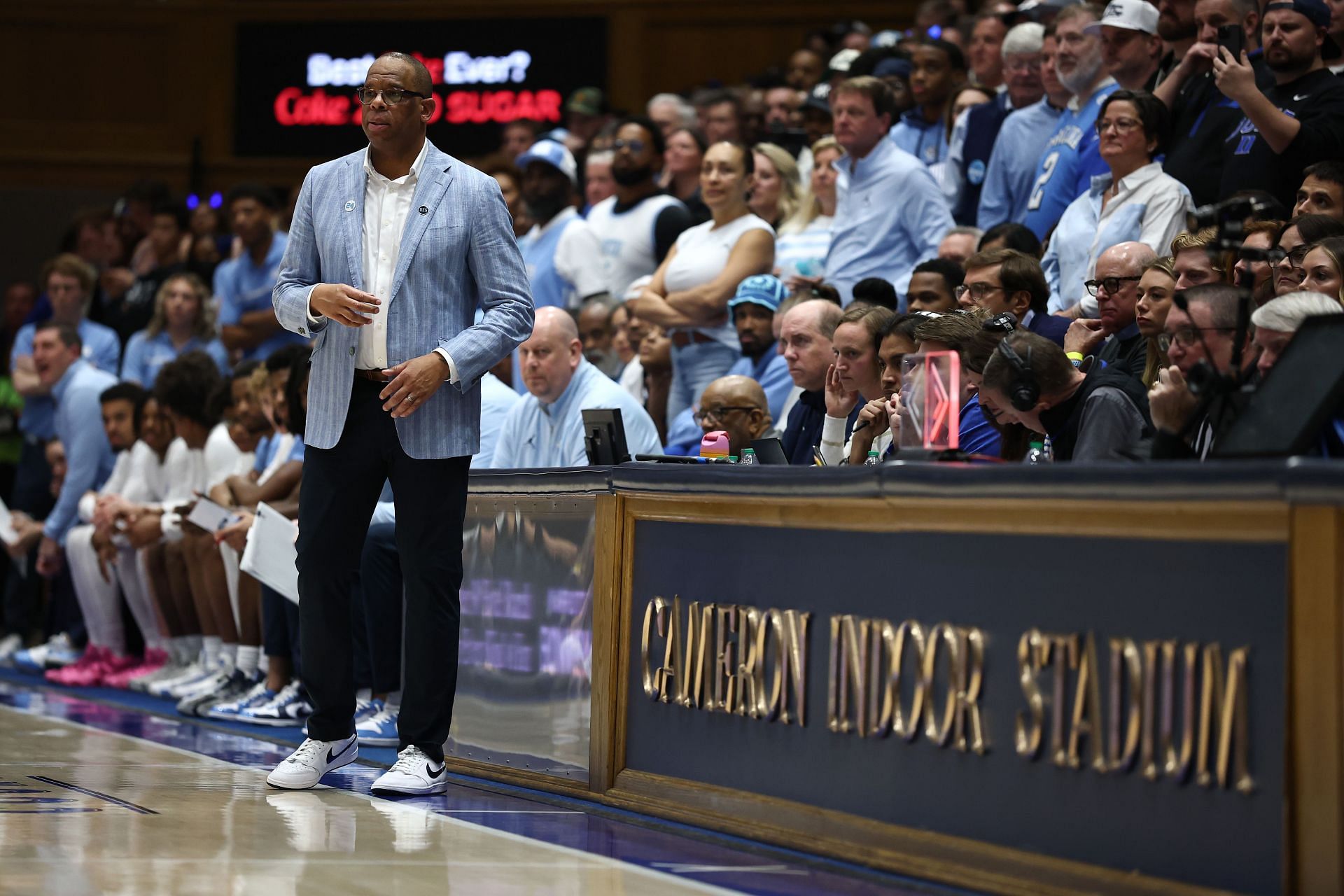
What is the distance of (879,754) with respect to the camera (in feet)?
11.6

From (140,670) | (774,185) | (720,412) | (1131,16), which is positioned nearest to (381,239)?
(720,412)

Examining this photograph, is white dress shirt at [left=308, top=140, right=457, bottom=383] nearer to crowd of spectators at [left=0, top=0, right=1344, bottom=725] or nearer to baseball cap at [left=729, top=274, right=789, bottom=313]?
crowd of spectators at [left=0, top=0, right=1344, bottom=725]

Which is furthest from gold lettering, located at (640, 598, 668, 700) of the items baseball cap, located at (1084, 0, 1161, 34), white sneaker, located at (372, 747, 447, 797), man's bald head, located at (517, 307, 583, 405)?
baseball cap, located at (1084, 0, 1161, 34)

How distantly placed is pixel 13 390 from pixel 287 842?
7577mm

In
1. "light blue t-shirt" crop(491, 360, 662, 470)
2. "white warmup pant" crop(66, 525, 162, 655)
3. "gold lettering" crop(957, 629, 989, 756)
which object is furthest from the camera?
"white warmup pant" crop(66, 525, 162, 655)

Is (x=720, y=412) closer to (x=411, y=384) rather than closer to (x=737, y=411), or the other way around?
(x=737, y=411)

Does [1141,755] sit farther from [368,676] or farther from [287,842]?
[368,676]

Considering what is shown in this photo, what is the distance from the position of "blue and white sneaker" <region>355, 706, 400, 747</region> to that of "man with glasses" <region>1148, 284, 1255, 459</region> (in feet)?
9.44

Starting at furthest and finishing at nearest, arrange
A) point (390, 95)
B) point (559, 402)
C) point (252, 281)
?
1. point (252, 281)
2. point (559, 402)
3. point (390, 95)

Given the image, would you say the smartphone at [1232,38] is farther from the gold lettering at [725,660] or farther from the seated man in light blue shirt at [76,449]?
the seated man in light blue shirt at [76,449]

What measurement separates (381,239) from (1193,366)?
6.85 ft

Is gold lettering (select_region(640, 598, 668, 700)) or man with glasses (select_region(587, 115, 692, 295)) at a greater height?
man with glasses (select_region(587, 115, 692, 295))

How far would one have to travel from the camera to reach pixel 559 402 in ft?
20.2

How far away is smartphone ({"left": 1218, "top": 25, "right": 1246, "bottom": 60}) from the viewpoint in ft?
18.4
